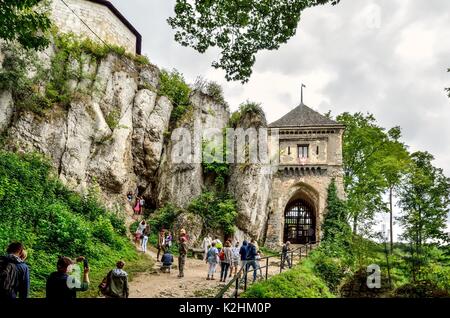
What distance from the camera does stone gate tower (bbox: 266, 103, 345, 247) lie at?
2992 cm

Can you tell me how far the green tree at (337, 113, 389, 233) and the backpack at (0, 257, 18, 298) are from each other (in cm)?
2747

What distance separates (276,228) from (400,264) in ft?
33.4

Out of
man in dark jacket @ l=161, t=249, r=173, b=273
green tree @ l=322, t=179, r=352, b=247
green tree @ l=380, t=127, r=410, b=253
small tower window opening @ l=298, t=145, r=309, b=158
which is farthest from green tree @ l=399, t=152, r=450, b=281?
man in dark jacket @ l=161, t=249, r=173, b=273

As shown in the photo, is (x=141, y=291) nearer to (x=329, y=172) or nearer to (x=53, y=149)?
(x=53, y=149)

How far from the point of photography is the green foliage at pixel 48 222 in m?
13.2

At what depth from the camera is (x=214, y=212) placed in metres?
24.3

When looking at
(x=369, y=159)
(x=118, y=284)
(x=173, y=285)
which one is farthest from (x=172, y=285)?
(x=369, y=159)

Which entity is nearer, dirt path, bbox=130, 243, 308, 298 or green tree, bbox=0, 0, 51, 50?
green tree, bbox=0, 0, 51, 50

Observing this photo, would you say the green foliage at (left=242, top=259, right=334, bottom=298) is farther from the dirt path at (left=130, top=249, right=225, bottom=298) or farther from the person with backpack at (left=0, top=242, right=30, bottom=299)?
the person with backpack at (left=0, top=242, right=30, bottom=299)

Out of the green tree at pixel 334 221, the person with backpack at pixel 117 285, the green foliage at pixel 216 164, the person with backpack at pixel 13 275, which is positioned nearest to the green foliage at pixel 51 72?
the green foliage at pixel 216 164

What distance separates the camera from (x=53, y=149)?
68.3ft

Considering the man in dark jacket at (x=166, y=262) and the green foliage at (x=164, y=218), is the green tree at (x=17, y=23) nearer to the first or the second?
the man in dark jacket at (x=166, y=262)

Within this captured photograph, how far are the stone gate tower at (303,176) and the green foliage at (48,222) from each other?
14798 millimetres
